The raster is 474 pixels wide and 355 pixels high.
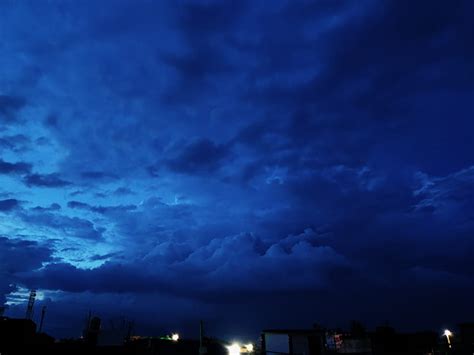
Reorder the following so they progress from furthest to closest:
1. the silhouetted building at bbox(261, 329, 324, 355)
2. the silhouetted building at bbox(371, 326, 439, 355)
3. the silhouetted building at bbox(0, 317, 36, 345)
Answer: the silhouetted building at bbox(0, 317, 36, 345) < the silhouetted building at bbox(371, 326, 439, 355) < the silhouetted building at bbox(261, 329, 324, 355)

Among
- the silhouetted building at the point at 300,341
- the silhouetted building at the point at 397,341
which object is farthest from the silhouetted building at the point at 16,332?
the silhouetted building at the point at 397,341

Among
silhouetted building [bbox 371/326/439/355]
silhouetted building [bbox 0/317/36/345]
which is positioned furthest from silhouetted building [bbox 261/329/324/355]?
silhouetted building [bbox 0/317/36/345]

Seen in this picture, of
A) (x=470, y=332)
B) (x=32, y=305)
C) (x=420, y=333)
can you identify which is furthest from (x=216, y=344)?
(x=32, y=305)

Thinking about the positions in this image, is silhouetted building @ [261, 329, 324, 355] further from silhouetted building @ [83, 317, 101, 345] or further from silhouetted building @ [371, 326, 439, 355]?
silhouetted building @ [83, 317, 101, 345]

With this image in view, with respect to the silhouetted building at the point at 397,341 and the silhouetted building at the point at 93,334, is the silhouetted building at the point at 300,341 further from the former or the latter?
the silhouetted building at the point at 93,334

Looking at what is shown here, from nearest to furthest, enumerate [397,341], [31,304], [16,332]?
[397,341], [16,332], [31,304]

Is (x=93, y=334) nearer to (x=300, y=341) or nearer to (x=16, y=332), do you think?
(x=16, y=332)

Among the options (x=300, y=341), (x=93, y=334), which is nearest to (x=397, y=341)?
(x=300, y=341)

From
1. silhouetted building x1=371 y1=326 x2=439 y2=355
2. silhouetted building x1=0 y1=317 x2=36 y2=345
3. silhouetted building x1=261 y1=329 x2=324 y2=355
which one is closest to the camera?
silhouetted building x1=261 y1=329 x2=324 y2=355

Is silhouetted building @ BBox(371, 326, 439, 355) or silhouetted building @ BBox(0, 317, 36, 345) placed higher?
silhouetted building @ BBox(0, 317, 36, 345)

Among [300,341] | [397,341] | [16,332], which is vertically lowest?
[397,341]

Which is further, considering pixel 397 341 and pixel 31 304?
pixel 31 304

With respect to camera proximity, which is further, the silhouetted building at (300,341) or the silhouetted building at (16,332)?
the silhouetted building at (16,332)

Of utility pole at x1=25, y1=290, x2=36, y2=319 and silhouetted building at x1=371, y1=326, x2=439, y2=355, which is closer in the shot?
silhouetted building at x1=371, y1=326, x2=439, y2=355
